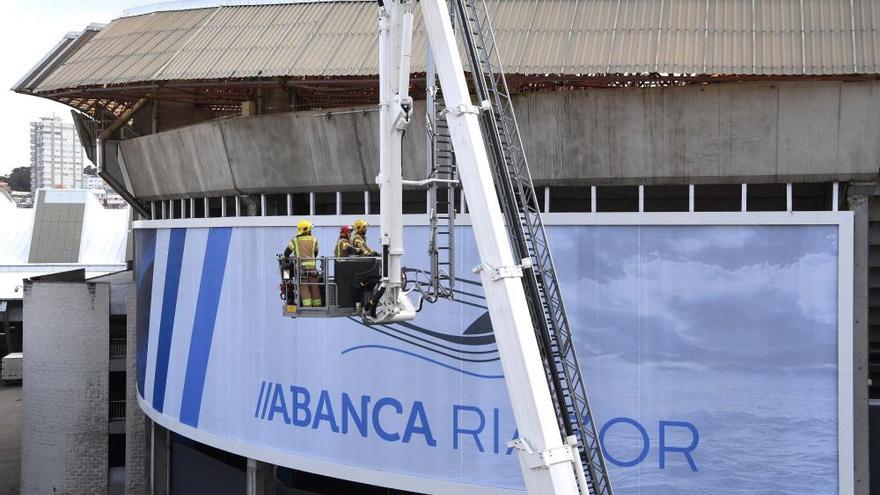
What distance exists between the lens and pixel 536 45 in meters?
23.5

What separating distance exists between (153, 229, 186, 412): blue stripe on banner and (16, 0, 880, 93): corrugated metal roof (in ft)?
17.7

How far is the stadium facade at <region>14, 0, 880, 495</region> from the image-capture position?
21.0 metres

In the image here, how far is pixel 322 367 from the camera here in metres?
25.5

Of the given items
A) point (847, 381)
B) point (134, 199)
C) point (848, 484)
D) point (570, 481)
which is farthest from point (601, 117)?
point (134, 199)

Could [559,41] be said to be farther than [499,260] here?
Yes

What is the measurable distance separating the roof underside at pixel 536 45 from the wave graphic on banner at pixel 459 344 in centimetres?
580

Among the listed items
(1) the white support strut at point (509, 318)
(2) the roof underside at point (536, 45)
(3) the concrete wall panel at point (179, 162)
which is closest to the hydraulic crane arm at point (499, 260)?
(1) the white support strut at point (509, 318)

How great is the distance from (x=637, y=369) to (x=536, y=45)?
8063 mm

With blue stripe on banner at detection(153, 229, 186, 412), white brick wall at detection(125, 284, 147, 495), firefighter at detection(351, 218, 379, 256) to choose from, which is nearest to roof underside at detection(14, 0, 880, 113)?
blue stripe on banner at detection(153, 229, 186, 412)

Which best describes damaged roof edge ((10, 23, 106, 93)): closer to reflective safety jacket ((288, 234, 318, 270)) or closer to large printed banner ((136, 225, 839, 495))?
large printed banner ((136, 225, 839, 495))

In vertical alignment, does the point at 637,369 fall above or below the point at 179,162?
below

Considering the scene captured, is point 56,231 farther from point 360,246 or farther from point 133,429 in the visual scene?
point 360,246

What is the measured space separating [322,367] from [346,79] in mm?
7457

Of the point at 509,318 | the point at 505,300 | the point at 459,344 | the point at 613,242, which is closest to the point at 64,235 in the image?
the point at 459,344
